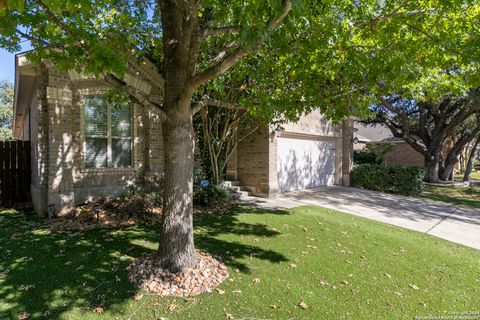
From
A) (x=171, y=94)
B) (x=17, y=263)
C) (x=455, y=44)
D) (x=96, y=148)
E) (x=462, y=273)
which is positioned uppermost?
(x=455, y=44)

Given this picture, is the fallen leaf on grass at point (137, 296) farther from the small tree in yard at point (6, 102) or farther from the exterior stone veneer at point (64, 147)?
the small tree in yard at point (6, 102)

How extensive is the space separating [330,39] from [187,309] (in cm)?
514

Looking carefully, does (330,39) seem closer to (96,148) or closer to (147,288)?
(147,288)

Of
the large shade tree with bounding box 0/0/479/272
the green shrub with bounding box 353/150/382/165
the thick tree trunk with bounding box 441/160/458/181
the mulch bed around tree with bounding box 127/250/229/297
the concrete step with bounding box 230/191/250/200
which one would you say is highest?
the large shade tree with bounding box 0/0/479/272

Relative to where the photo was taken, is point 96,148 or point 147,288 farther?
point 96,148

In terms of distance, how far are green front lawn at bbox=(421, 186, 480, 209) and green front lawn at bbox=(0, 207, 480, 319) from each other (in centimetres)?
714

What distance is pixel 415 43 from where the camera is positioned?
18.4 ft

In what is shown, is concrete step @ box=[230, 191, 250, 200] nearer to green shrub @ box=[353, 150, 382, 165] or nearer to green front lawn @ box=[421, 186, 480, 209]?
green front lawn @ box=[421, 186, 480, 209]

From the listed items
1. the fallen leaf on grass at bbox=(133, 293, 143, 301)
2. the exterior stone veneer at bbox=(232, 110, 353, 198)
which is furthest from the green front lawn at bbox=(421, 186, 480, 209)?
the fallen leaf on grass at bbox=(133, 293, 143, 301)

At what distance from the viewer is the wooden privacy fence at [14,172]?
29.9 ft

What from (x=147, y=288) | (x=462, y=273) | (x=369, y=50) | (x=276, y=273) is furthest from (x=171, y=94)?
(x=462, y=273)

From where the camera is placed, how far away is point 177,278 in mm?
3984

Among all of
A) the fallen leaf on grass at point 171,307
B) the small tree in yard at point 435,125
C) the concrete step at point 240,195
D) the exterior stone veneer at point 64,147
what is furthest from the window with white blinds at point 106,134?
the small tree in yard at point 435,125

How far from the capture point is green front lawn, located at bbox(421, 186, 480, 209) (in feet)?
39.4
